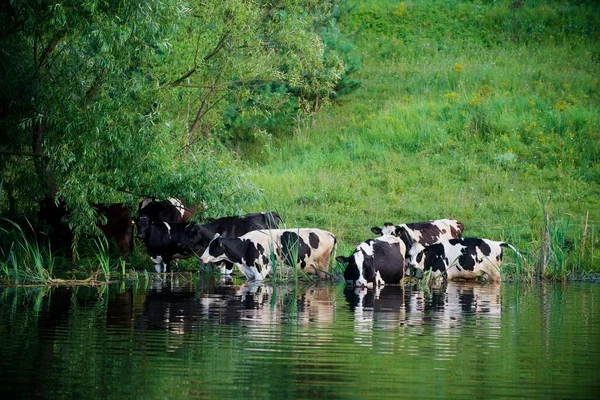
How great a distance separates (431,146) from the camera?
35.9 meters

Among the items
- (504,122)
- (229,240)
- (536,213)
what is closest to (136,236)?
(229,240)

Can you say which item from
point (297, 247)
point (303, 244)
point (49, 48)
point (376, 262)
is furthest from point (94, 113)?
point (376, 262)

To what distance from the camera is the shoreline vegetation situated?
25469mm

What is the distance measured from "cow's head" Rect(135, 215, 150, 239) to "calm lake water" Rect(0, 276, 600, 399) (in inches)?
153

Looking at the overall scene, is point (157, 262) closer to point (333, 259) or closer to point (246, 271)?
point (246, 271)

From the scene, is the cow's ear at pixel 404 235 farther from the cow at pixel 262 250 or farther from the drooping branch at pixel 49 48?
the drooping branch at pixel 49 48

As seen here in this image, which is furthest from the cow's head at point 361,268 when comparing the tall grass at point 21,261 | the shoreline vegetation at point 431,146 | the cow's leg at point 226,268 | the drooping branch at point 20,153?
the drooping branch at point 20,153

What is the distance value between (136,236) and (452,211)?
879cm

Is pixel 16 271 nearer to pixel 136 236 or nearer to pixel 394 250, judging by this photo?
pixel 136 236

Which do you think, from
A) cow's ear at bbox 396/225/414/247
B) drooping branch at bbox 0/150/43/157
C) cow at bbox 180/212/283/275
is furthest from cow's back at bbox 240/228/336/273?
drooping branch at bbox 0/150/43/157

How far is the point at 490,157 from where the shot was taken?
3475 centimetres

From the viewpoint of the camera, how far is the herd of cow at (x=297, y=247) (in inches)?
952

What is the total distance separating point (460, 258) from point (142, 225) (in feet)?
24.4

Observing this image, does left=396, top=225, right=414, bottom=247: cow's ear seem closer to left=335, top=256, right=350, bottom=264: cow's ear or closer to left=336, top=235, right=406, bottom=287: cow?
left=336, top=235, right=406, bottom=287: cow
